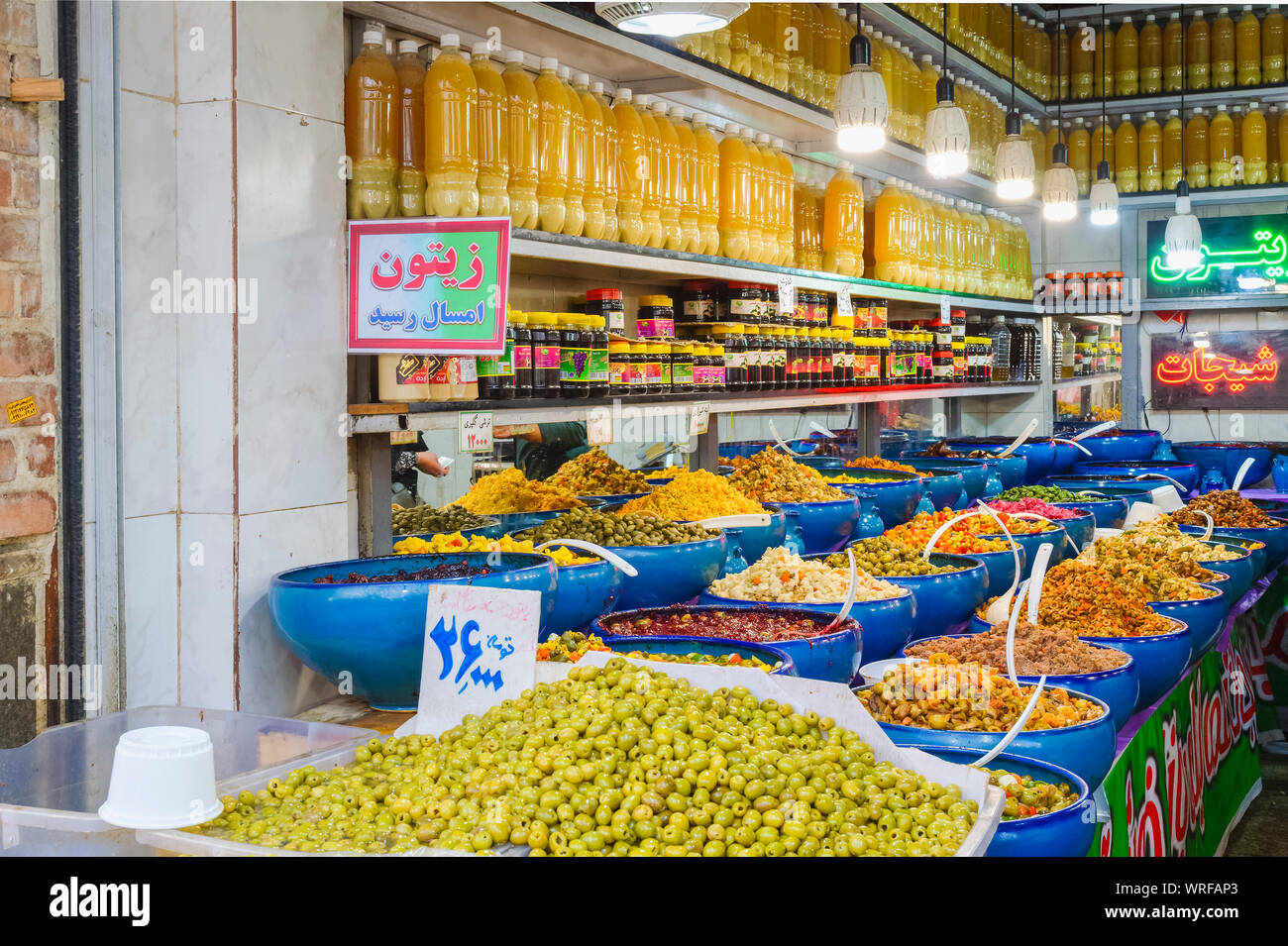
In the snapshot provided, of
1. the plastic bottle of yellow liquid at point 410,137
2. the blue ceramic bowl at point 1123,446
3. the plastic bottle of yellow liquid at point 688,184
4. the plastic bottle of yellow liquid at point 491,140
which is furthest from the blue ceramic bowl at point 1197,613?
the blue ceramic bowl at point 1123,446

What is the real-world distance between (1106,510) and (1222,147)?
354 cm

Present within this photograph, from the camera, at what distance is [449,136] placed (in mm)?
2553

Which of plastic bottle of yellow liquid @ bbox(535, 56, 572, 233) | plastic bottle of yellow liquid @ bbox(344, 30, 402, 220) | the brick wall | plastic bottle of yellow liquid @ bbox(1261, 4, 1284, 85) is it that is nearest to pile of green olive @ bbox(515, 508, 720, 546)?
plastic bottle of yellow liquid @ bbox(535, 56, 572, 233)

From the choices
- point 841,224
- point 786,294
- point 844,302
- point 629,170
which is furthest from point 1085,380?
point 629,170

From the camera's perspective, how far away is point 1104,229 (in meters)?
7.86

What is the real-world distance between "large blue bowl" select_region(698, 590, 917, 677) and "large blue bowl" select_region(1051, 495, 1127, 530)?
213 cm

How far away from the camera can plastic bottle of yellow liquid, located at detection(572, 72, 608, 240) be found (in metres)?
2.98

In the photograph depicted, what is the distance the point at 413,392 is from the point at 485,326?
28 cm

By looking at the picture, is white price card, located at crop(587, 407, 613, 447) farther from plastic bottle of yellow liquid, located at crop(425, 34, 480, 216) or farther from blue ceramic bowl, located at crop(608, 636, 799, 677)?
blue ceramic bowl, located at crop(608, 636, 799, 677)

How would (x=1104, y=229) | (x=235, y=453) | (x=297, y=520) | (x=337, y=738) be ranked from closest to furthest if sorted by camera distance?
(x=337, y=738), (x=235, y=453), (x=297, y=520), (x=1104, y=229)

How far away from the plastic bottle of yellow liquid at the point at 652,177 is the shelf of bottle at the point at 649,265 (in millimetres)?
77

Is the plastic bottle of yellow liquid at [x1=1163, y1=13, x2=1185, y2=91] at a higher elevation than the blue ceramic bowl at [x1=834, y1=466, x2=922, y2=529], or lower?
higher
